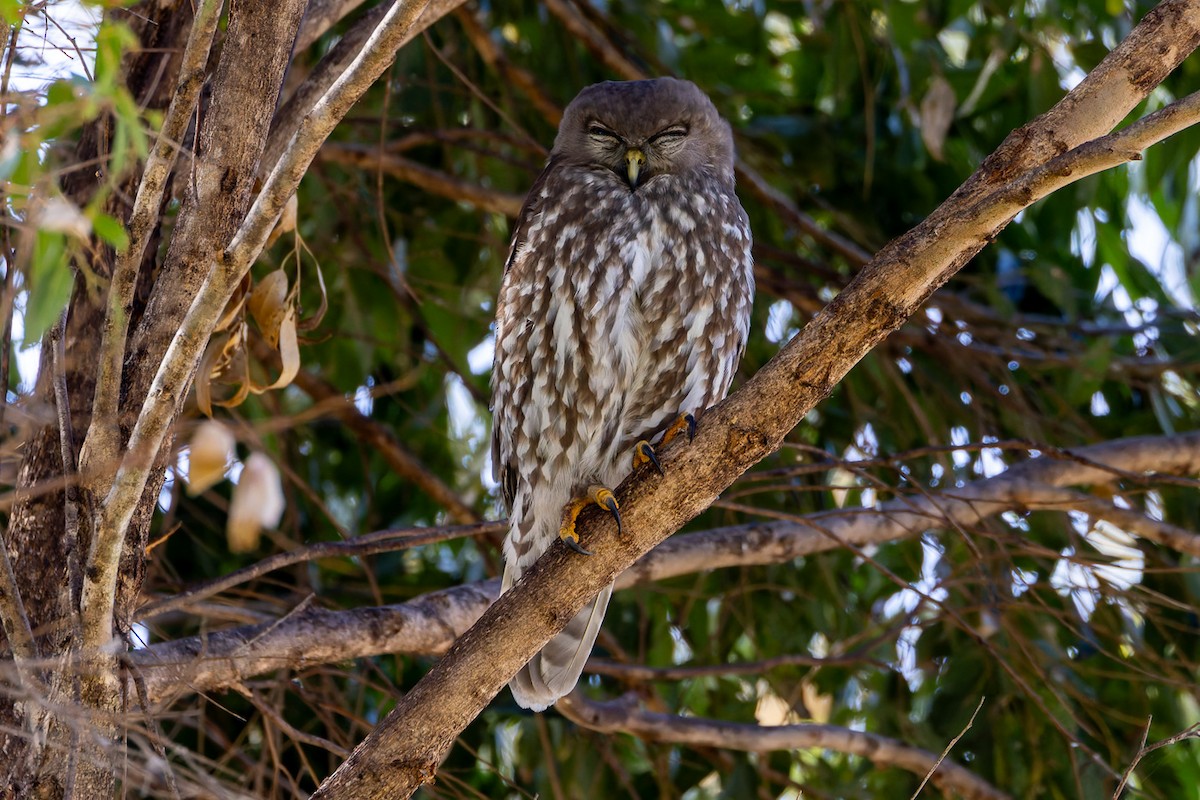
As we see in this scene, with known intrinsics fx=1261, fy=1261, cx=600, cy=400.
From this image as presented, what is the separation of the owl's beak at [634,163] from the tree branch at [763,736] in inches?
53.4

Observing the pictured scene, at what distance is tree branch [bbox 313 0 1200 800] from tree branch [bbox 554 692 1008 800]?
942 mm

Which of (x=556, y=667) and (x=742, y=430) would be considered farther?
(x=556, y=667)

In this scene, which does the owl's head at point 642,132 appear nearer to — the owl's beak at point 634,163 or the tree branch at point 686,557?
the owl's beak at point 634,163

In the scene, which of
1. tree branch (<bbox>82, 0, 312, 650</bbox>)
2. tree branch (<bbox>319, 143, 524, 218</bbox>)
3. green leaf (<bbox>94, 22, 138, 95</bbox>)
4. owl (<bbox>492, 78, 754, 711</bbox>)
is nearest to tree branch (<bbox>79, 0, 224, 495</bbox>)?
tree branch (<bbox>82, 0, 312, 650</bbox>)

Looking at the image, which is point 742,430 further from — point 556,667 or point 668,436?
point 556,667

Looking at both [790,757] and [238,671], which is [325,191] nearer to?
[238,671]

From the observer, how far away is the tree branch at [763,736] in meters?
3.26

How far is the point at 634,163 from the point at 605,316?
50cm

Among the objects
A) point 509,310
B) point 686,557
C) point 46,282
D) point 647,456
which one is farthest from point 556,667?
point 46,282

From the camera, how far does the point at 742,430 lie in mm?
2170

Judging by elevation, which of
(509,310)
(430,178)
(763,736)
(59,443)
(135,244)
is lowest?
(763,736)

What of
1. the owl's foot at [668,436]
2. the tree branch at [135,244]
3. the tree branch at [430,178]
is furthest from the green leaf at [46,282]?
the tree branch at [430,178]

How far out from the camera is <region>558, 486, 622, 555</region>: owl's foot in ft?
7.84

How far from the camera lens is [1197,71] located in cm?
389
